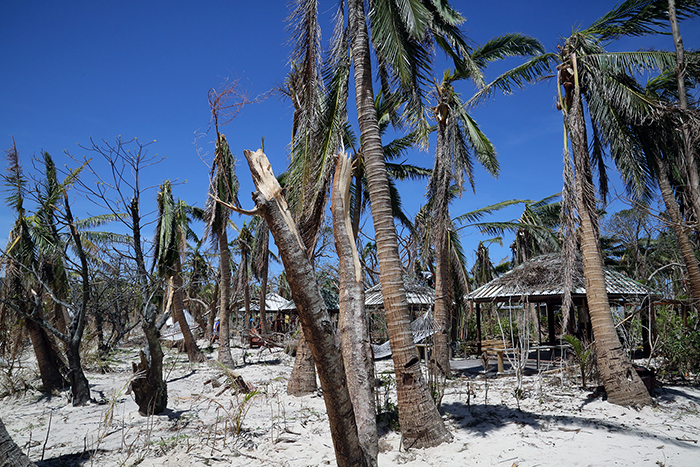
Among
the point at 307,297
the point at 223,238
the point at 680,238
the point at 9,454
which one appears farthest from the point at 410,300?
the point at 9,454

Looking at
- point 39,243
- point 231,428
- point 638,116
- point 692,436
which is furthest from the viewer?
point 39,243

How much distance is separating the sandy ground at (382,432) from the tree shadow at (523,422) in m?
0.02

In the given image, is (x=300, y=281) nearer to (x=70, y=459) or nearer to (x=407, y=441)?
(x=407, y=441)

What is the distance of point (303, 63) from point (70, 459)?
633 centimetres

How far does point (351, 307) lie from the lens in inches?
184

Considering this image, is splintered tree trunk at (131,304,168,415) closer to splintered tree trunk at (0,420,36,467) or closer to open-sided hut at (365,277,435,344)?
splintered tree trunk at (0,420,36,467)

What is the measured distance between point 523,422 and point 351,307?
153 inches

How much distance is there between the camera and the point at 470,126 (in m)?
11.4

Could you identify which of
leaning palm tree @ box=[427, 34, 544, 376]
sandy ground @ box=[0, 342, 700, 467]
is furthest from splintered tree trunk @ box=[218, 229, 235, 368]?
leaning palm tree @ box=[427, 34, 544, 376]

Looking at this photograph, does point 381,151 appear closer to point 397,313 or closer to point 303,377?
point 397,313

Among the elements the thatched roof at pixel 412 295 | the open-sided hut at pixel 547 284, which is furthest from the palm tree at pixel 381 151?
the thatched roof at pixel 412 295

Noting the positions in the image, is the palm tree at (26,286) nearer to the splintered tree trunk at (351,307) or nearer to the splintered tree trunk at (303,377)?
the splintered tree trunk at (303,377)

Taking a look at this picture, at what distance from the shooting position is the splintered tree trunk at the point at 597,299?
7082 millimetres

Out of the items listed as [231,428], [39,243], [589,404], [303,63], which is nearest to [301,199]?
[303,63]
